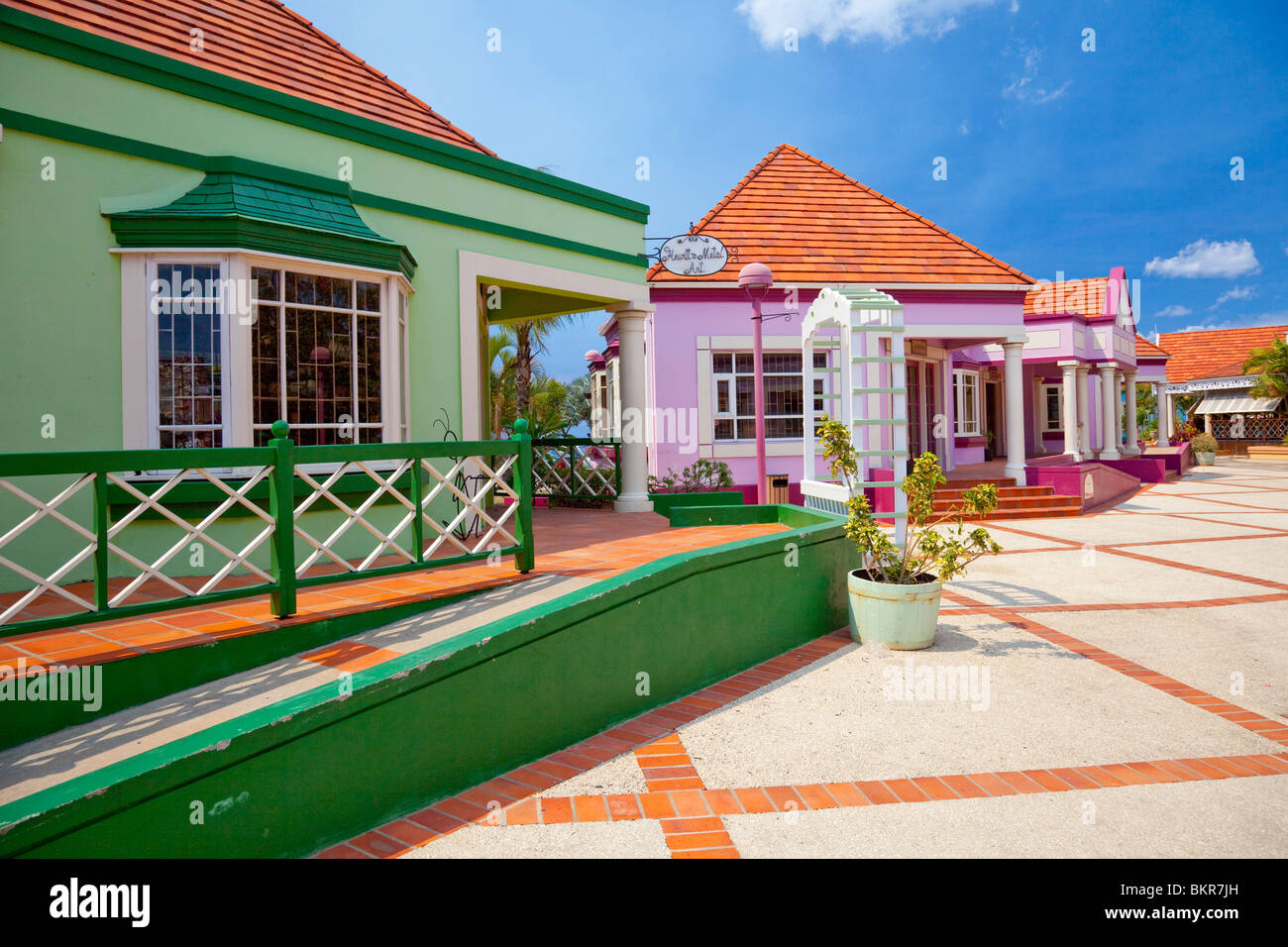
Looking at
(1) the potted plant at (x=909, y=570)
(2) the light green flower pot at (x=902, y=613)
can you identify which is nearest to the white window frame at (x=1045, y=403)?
(1) the potted plant at (x=909, y=570)

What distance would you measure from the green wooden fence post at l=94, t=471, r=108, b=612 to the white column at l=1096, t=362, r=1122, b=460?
24.6 metres

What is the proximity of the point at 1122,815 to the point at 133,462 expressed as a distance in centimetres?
488

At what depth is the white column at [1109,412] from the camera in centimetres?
2271

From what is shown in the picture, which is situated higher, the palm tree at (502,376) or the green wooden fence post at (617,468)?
the palm tree at (502,376)

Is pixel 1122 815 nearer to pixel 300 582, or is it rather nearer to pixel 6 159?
→ pixel 300 582

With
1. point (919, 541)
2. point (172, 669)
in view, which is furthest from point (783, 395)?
point (172, 669)

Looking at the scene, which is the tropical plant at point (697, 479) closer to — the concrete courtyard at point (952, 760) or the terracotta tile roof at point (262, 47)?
the terracotta tile roof at point (262, 47)

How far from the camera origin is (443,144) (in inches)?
321

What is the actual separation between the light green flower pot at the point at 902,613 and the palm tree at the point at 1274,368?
38363mm

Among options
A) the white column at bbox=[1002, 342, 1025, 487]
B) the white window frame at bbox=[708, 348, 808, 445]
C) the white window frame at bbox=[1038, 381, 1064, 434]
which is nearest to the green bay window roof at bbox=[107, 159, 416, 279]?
the white window frame at bbox=[708, 348, 808, 445]

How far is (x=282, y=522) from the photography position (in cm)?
450

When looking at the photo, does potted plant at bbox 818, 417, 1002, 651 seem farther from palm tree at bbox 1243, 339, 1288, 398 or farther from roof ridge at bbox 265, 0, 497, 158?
palm tree at bbox 1243, 339, 1288, 398

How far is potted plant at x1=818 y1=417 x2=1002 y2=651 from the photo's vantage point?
5621mm
